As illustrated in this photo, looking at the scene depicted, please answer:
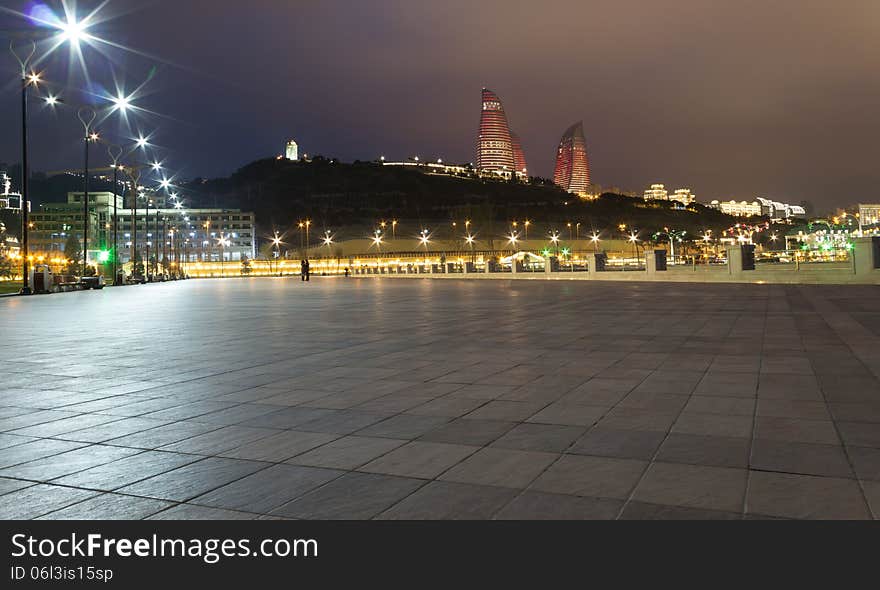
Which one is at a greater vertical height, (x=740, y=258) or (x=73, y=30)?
(x=73, y=30)

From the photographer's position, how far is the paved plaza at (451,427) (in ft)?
12.4

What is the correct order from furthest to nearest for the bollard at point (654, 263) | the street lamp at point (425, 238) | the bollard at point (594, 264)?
the street lamp at point (425, 238)
the bollard at point (594, 264)
the bollard at point (654, 263)

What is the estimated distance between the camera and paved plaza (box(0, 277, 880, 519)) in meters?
3.78

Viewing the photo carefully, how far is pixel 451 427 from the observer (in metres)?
5.52

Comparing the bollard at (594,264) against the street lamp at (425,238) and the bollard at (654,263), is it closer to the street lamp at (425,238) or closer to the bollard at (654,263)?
the bollard at (654,263)

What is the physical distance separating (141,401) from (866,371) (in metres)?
7.81

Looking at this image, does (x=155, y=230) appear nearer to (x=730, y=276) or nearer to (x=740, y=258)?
(x=730, y=276)

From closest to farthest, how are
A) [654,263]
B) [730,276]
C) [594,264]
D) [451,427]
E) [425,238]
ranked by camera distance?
[451,427] < [730,276] < [654,263] < [594,264] < [425,238]

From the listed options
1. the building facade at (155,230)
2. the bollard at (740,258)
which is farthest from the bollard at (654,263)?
the building facade at (155,230)

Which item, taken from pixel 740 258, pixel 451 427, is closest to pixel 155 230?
pixel 740 258

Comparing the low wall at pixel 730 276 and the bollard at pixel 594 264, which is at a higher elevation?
the bollard at pixel 594 264

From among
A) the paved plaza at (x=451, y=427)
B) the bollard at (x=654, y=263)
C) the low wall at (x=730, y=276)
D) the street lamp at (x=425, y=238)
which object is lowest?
the paved plaza at (x=451, y=427)
